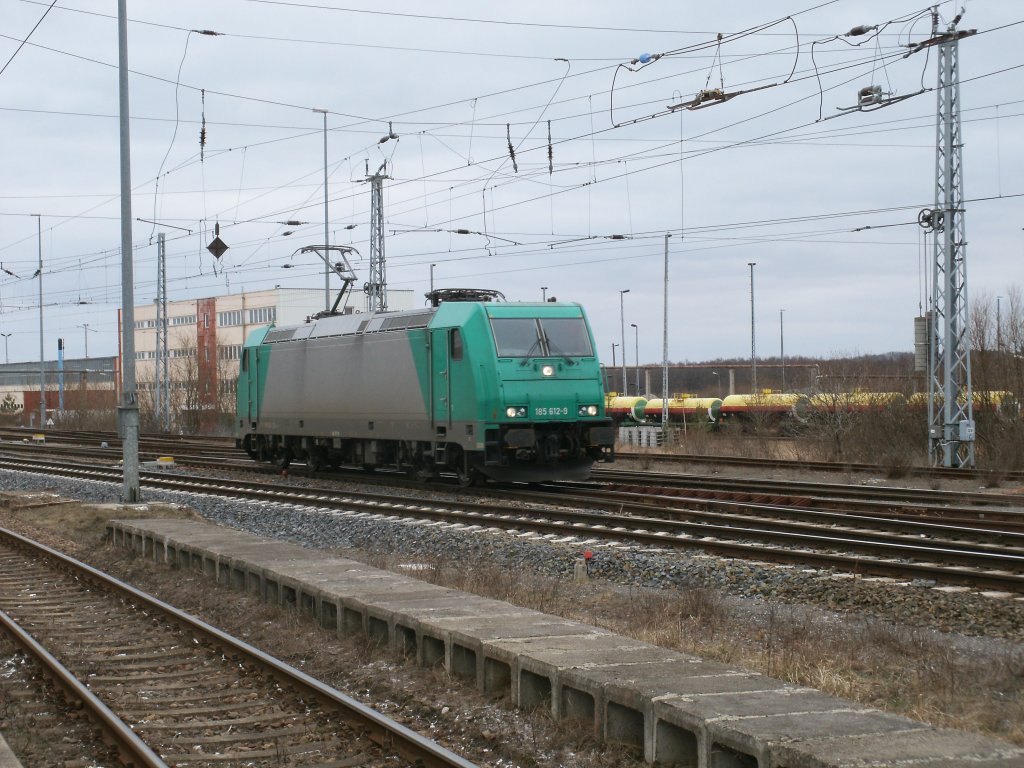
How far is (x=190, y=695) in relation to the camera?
7730 millimetres

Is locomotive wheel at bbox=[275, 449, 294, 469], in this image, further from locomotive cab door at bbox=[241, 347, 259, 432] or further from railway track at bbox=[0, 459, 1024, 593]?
railway track at bbox=[0, 459, 1024, 593]

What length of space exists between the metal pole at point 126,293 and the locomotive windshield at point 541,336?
20.2 ft

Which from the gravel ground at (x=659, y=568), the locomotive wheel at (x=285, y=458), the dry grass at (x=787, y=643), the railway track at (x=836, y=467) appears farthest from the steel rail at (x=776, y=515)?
the locomotive wheel at (x=285, y=458)

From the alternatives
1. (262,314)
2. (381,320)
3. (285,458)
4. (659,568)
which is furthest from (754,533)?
(262,314)

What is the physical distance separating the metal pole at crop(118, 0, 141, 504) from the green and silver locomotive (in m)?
5.41

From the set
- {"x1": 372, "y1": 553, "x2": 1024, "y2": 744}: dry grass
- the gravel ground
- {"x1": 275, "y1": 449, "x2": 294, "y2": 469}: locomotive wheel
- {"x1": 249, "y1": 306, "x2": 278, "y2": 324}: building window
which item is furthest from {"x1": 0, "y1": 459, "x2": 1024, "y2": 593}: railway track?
{"x1": 249, "y1": 306, "x2": 278, "y2": 324}: building window

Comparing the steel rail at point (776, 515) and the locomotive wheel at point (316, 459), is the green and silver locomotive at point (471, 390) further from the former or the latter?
the locomotive wheel at point (316, 459)

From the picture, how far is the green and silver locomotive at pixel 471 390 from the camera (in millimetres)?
20219

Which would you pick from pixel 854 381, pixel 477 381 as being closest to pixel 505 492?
pixel 477 381

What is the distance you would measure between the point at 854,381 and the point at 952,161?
1046 centimetres

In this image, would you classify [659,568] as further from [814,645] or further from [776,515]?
[776,515]

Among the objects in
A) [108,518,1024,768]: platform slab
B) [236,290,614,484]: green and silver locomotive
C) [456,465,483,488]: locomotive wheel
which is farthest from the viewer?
[456,465,483,488]: locomotive wheel

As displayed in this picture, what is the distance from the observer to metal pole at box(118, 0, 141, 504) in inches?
715

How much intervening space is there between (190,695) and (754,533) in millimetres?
8281
